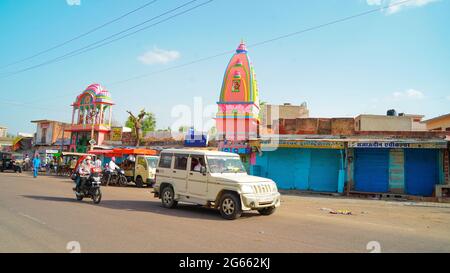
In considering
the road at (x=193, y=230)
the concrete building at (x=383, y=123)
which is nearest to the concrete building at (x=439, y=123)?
the concrete building at (x=383, y=123)

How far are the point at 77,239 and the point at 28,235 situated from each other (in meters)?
1.21

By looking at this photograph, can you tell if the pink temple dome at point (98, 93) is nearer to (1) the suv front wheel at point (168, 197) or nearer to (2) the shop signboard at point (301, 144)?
(2) the shop signboard at point (301, 144)

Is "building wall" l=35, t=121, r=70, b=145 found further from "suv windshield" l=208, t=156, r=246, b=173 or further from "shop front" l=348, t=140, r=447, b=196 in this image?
"suv windshield" l=208, t=156, r=246, b=173

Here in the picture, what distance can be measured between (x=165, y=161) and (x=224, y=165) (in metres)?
2.46

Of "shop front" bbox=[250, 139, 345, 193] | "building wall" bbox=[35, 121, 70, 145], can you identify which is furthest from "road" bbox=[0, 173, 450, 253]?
"building wall" bbox=[35, 121, 70, 145]

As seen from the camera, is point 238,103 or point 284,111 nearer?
point 238,103

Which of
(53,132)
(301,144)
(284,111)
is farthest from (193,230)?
(53,132)

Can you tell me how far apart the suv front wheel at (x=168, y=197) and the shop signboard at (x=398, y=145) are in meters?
11.5

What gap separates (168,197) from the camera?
11.2 m

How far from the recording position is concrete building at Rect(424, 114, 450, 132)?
25242 millimetres

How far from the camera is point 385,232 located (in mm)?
8148

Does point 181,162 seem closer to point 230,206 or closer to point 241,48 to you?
point 230,206

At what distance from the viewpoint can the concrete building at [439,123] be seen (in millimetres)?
25242

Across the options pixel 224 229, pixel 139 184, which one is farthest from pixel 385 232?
pixel 139 184
